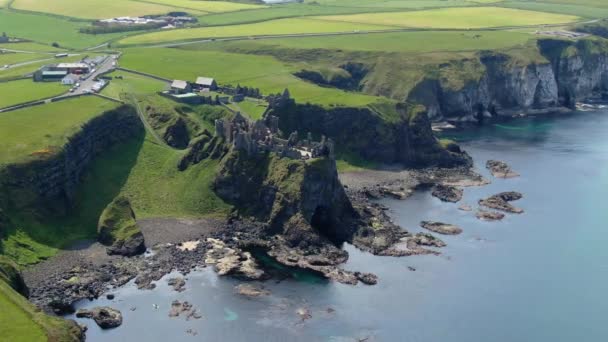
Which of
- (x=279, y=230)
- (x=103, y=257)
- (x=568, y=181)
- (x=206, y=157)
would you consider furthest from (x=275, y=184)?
(x=568, y=181)

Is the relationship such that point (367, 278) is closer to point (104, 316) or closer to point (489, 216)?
point (104, 316)

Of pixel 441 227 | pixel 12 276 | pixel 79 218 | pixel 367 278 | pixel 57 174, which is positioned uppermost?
pixel 57 174

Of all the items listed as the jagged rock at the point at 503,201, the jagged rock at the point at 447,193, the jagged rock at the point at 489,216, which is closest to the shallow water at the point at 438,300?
the jagged rock at the point at 489,216

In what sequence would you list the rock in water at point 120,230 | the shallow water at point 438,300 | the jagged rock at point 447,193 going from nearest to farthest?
the shallow water at point 438,300
the rock in water at point 120,230
the jagged rock at point 447,193

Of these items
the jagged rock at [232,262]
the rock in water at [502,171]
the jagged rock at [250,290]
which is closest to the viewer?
the jagged rock at [250,290]

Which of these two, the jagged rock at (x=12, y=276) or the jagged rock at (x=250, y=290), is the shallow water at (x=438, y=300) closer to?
the jagged rock at (x=250, y=290)

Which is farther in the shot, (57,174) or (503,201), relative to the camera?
(503,201)

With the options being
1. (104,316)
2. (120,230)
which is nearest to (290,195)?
(120,230)
